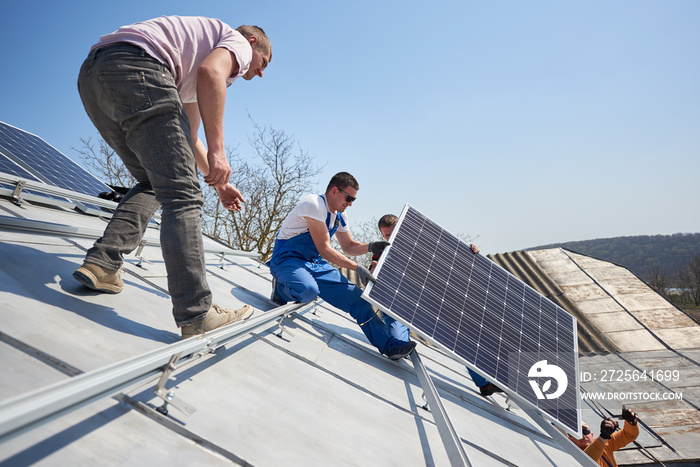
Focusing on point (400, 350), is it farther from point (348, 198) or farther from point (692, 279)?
point (692, 279)

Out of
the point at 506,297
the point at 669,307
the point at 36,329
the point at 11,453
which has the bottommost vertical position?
the point at 11,453

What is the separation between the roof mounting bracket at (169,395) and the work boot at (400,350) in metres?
2.36

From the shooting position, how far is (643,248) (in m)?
66.1

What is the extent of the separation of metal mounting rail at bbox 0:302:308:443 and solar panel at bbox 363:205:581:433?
69.3 inches

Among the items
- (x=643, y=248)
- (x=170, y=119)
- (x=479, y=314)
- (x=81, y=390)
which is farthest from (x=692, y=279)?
(x=81, y=390)

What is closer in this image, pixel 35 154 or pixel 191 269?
pixel 191 269

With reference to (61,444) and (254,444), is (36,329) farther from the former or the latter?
(254,444)

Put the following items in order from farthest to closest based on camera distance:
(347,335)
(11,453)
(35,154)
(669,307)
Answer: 1. (669,307)
2. (35,154)
3. (347,335)
4. (11,453)

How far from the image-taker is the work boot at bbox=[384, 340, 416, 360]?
11.1 feet

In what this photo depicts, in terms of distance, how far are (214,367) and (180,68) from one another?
149 centimetres

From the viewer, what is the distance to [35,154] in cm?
604

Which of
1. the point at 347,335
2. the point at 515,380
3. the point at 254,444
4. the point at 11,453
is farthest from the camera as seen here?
the point at 347,335

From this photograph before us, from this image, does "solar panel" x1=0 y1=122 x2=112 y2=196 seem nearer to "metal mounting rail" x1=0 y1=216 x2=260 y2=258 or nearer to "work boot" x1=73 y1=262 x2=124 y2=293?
"metal mounting rail" x1=0 y1=216 x2=260 y2=258

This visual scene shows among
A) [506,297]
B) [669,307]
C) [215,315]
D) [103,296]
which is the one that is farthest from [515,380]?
[669,307]
